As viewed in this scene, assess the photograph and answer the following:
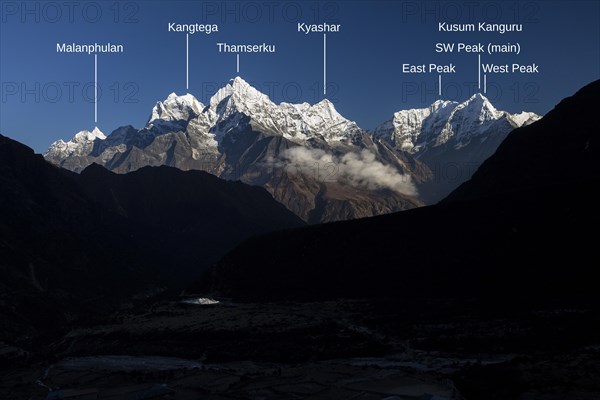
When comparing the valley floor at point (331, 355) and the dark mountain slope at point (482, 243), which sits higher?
the dark mountain slope at point (482, 243)

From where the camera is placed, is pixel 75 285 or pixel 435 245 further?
pixel 75 285

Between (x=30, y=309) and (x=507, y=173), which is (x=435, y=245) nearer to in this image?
(x=507, y=173)

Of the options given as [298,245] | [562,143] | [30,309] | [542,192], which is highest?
Answer: [562,143]

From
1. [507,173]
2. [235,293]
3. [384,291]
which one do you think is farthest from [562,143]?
[235,293]

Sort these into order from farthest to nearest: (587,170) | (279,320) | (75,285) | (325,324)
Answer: (75,285) < (587,170) < (279,320) < (325,324)

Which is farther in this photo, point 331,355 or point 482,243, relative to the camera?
point 482,243

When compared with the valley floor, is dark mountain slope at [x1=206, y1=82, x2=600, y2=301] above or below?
above

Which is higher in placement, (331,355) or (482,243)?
(482,243)

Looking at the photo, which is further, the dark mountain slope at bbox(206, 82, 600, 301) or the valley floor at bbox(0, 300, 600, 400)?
the dark mountain slope at bbox(206, 82, 600, 301)
